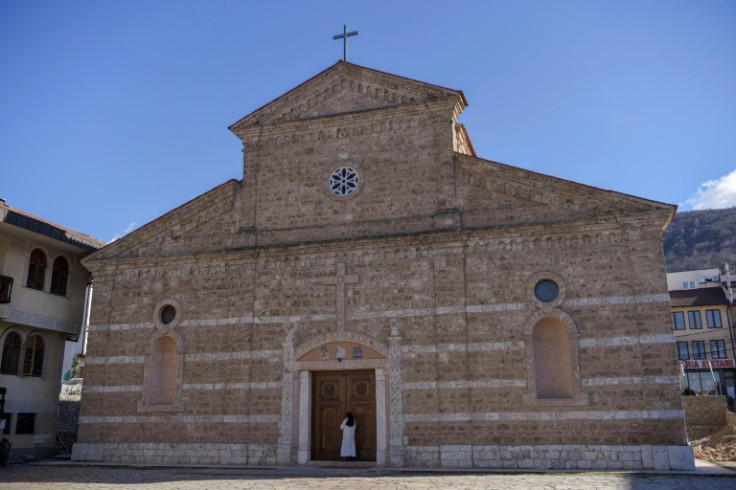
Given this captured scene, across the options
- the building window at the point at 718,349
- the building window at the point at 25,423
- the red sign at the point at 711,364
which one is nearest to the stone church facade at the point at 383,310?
the building window at the point at 25,423

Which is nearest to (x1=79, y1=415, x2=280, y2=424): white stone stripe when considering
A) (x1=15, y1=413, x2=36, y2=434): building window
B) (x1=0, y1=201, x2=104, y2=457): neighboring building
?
(x1=15, y1=413, x2=36, y2=434): building window

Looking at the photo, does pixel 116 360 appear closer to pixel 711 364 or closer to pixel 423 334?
pixel 423 334

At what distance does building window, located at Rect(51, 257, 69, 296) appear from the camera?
23672 mm

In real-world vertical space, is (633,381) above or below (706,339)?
below

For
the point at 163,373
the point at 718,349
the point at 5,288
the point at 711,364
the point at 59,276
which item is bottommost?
the point at 163,373

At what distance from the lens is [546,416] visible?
1730cm

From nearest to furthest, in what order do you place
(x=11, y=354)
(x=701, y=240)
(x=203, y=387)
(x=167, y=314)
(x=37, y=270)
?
(x=203, y=387) → (x=167, y=314) → (x=11, y=354) → (x=37, y=270) → (x=701, y=240)

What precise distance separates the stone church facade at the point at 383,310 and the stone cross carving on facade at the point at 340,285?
0.22ft

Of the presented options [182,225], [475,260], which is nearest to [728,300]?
[475,260]

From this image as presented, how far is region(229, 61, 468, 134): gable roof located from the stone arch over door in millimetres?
7216

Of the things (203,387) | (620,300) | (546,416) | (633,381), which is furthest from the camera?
(203,387)

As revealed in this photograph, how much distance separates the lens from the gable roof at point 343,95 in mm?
20547

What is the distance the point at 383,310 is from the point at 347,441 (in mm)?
3754

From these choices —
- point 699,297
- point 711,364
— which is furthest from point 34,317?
point 699,297
